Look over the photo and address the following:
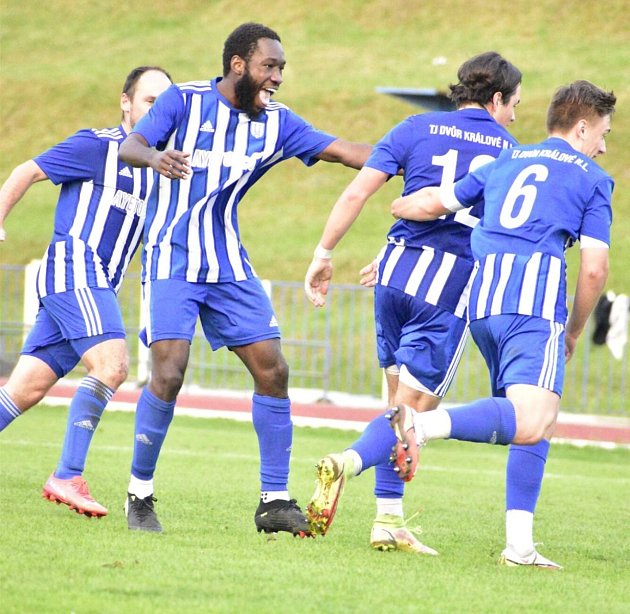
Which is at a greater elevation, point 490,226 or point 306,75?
point 306,75

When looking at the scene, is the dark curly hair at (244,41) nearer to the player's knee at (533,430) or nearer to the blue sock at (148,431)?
the blue sock at (148,431)

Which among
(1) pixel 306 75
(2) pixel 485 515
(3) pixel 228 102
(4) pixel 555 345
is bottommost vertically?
(2) pixel 485 515

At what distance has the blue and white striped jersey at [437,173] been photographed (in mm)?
6516

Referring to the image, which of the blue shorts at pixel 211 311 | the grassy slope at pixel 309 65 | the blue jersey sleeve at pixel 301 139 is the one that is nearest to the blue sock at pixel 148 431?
the blue shorts at pixel 211 311

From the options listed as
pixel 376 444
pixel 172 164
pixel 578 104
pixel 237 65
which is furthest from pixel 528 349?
pixel 237 65

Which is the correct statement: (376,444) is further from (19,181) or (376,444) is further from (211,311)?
(19,181)

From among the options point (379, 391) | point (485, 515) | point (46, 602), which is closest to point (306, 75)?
point (379, 391)

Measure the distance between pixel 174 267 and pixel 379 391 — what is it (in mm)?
14131

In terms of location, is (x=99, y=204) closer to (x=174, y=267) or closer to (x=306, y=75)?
(x=174, y=267)

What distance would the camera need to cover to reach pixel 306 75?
139ft

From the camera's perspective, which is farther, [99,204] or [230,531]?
[99,204]

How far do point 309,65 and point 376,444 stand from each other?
126ft

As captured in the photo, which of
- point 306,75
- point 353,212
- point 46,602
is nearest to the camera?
point 46,602

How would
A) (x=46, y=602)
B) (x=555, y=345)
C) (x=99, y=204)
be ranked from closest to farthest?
(x=46, y=602) → (x=555, y=345) → (x=99, y=204)
